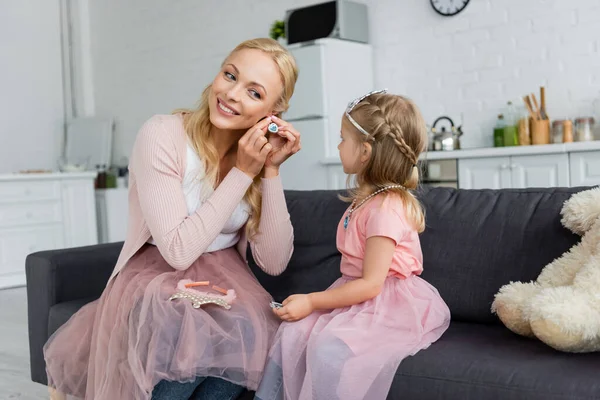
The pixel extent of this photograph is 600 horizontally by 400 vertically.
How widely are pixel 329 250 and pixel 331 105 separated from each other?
96.1 inches

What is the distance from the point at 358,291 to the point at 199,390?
0.42 m

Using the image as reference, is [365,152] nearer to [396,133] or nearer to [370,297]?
[396,133]

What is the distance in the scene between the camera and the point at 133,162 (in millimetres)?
1749

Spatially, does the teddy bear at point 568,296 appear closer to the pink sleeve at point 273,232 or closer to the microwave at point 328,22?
the pink sleeve at point 273,232

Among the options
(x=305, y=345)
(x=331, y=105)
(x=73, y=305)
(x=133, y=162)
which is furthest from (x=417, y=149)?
(x=331, y=105)

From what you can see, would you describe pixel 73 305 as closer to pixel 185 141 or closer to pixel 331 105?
pixel 185 141

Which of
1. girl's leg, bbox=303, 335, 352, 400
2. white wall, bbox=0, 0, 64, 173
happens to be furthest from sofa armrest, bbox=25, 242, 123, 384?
white wall, bbox=0, 0, 64, 173

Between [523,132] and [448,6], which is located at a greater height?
[448,6]

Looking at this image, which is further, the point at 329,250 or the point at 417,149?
the point at 329,250

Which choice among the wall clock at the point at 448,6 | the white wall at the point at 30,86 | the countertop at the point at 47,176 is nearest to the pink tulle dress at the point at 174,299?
the wall clock at the point at 448,6

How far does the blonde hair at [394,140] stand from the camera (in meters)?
1.62

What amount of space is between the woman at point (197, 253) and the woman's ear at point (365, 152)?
0.65ft

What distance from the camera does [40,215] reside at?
203 inches

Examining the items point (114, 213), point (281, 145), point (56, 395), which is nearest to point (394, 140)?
point (281, 145)
